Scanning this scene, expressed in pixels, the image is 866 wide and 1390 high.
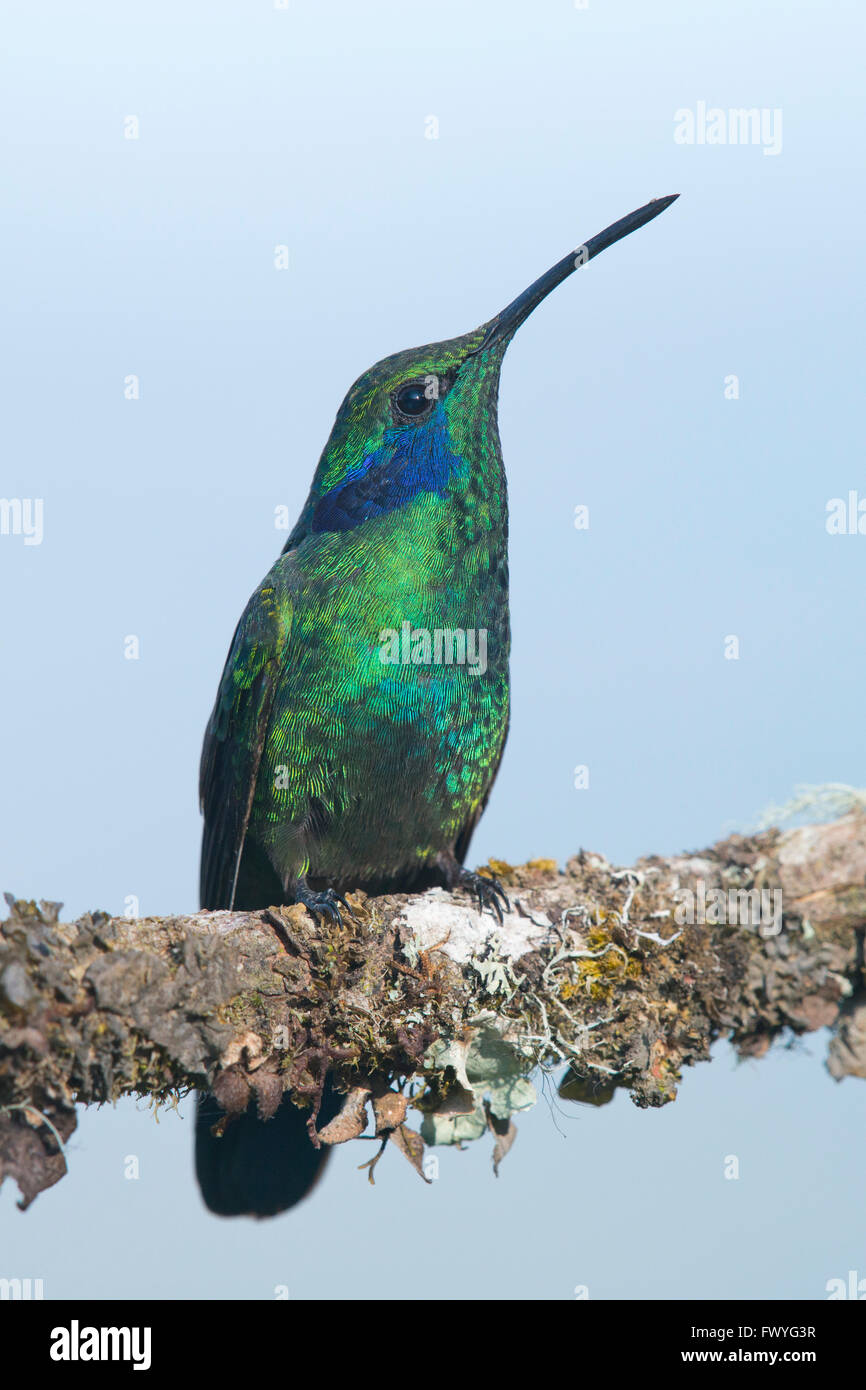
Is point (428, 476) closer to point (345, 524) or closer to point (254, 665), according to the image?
point (345, 524)

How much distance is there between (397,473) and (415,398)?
1.14 ft

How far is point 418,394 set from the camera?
4918mm

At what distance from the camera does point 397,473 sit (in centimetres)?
484

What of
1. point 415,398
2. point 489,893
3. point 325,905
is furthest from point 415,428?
point 325,905

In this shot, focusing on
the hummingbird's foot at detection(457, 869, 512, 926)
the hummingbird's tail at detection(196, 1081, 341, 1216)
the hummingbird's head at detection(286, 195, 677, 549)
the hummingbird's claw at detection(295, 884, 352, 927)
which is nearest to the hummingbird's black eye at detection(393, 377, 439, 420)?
the hummingbird's head at detection(286, 195, 677, 549)

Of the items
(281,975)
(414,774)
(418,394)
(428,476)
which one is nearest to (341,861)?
(414,774)

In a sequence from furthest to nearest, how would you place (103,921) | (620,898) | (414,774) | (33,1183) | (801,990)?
(414,774), (620,898), (801,990), (103,921), (33,1183)

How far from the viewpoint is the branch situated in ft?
10.3

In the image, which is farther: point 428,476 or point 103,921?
point 428,476

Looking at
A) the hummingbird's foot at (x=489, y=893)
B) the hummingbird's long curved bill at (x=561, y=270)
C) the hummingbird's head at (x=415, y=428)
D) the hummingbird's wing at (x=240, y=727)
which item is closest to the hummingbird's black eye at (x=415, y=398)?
the hummingbird's head at (x=415, y=428)

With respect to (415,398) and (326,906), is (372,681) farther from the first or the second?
(415,398)

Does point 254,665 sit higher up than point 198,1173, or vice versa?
point 254,665

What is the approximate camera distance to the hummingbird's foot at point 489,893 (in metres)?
4.21

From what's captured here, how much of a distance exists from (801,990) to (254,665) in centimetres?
241
